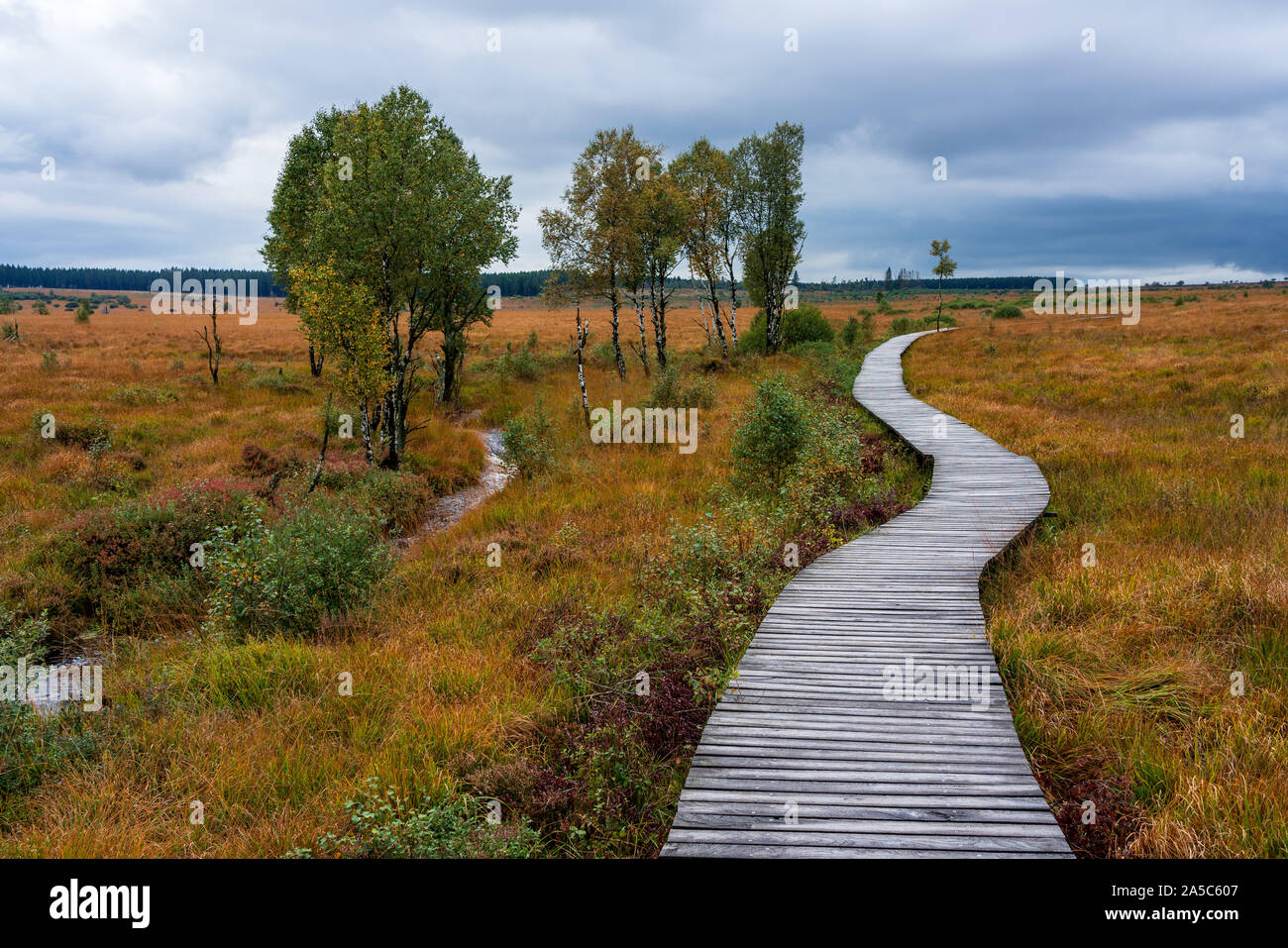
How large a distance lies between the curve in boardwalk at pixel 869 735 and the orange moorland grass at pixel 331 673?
1.12m

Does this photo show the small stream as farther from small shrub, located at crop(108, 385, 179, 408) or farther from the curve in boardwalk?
small shrub, located at crop(108, 385, 179, 408)

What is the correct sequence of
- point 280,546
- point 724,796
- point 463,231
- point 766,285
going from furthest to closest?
point 766,285 < point 463,231 < point 280,546 < point 724,796

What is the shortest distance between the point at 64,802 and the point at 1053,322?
207 ft

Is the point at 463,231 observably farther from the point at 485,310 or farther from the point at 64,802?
the point at 64,802

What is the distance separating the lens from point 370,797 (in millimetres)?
4465

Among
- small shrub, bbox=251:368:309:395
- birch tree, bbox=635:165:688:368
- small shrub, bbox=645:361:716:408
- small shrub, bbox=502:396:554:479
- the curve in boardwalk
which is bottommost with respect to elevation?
the curve in boardwalk

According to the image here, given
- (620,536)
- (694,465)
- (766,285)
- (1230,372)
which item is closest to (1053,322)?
(766,285)

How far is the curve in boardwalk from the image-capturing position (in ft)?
12.2

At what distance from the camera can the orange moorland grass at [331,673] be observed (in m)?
4.81

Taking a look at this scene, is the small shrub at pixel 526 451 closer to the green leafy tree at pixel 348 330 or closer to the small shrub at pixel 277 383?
the green leafy tree at pixel 348 330

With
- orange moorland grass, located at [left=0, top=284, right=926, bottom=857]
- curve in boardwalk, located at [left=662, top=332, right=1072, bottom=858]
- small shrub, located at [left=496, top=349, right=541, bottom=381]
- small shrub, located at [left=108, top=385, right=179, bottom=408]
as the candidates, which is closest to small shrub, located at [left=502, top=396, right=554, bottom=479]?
orange moorland grass, located at [left=0, top=284, right=926, bottom=857]

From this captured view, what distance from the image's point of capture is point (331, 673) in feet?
22.9

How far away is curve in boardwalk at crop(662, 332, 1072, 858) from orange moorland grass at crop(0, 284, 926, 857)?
112 cm

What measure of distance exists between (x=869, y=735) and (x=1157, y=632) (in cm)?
403
